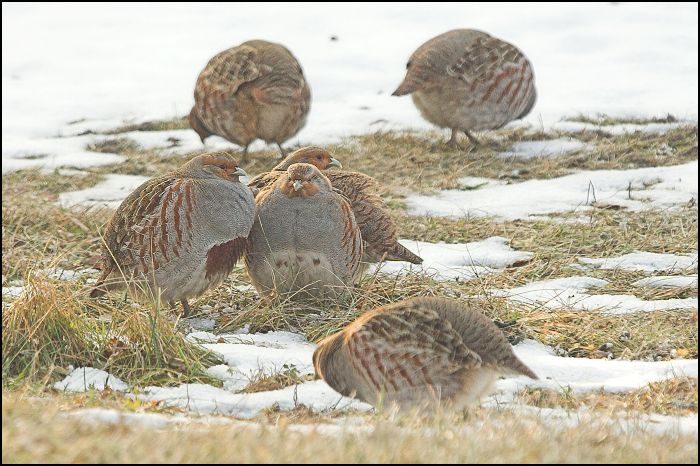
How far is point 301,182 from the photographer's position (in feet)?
17.1

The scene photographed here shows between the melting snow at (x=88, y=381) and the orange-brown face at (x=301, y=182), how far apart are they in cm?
128

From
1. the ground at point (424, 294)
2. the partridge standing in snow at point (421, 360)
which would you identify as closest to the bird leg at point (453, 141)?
the ground at point (424, 294)

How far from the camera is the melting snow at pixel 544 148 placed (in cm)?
895

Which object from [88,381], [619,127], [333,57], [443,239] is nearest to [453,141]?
[619,127]

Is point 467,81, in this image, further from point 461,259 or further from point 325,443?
point 325,443

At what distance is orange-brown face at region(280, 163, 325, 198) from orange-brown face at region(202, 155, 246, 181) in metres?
0.28

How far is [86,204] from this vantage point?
26.4ft

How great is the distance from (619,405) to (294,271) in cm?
187

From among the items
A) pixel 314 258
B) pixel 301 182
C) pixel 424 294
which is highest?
pixel 301 182

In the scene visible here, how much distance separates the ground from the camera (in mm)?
3051

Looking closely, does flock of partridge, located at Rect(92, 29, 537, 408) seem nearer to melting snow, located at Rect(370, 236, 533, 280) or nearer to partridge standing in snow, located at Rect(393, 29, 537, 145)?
melting snow, located at Rect(370, 236, 533, 280)

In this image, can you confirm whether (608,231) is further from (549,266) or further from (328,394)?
(328,394)

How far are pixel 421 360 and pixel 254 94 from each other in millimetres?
5195

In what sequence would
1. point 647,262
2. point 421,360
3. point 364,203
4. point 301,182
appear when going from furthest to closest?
point 647,262, point 364,203, point 301,182, point 421,360
